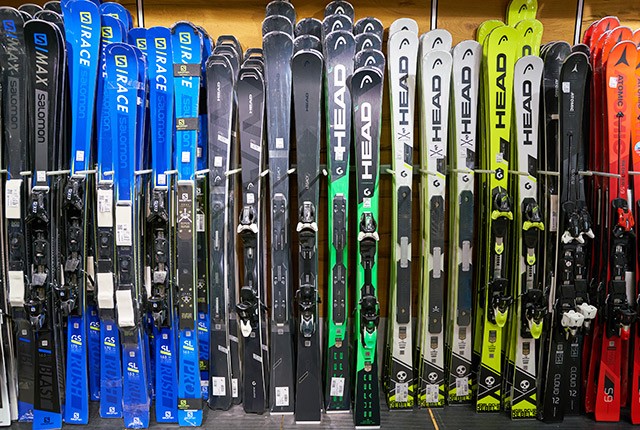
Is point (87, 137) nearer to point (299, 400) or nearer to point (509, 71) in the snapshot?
point (299, 400)

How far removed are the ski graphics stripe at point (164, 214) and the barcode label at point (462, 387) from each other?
4.80 feet

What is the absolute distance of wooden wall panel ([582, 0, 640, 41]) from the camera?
257 centimetres

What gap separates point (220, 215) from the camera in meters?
2.30

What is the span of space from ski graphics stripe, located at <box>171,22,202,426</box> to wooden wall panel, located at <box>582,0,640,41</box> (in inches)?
83.9

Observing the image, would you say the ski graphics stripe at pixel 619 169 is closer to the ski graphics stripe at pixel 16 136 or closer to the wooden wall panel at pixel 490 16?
the wooden wall panel at pixel 490 16

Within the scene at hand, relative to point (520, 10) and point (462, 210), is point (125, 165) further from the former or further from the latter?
point (520, 10)

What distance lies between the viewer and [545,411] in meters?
2.32

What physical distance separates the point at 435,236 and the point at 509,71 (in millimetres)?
900

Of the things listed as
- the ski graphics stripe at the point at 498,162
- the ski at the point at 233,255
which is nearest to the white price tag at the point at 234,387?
the ski at the point at 233,255

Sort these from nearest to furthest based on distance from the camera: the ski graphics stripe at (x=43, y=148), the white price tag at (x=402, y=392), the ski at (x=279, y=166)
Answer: the ski graphics stripe at (x=43, y=148)
the ski at (x=279, y=166)
the white price tag at (x=402, y=392)

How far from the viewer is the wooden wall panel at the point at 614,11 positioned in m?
2.57

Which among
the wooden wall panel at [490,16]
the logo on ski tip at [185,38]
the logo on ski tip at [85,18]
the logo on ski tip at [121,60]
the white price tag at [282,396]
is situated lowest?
the white price tag at [282,396]

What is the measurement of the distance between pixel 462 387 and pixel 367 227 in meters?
1.03

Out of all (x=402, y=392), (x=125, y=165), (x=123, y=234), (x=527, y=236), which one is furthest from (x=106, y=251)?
(x=527, y=236)
